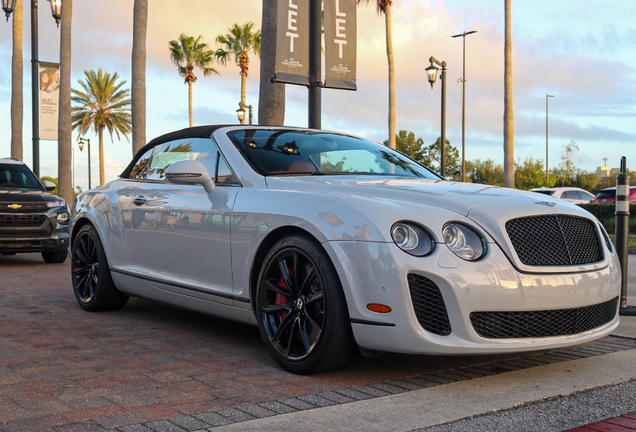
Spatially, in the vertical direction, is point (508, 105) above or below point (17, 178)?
above

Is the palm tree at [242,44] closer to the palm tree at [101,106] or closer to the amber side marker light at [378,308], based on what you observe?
the palm tree at [101,106]

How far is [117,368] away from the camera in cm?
447

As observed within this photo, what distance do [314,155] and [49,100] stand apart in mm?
17828

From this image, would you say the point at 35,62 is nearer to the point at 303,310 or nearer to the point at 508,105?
the point at 508,105

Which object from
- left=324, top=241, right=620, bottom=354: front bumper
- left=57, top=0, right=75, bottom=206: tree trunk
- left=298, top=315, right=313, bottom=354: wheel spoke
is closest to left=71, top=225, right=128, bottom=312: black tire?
left=298, top=315, right=313, bottom=354: wheel spoke

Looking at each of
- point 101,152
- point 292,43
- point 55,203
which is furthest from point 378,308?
point 101,152

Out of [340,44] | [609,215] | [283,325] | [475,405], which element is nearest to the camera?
[475,405]

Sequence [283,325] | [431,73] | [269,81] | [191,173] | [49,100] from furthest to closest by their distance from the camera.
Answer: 1. [431,73]
2. [49,100]
3. [269,81]
4. [191,173]
5. [283,325]

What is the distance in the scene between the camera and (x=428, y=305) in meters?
3.90

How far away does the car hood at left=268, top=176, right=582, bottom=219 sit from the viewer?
4160 mm

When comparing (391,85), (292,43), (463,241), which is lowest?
(463,241)

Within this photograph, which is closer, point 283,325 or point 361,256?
point 361,256

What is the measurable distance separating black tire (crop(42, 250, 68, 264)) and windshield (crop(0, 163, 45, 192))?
3.54 feet

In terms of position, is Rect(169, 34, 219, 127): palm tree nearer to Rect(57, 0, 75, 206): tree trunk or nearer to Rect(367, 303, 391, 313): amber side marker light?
Rect(57, 0, 75, 206): tree trunk
